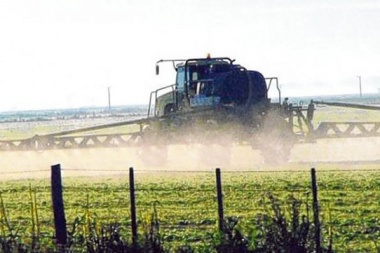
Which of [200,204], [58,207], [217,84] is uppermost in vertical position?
[217,84]

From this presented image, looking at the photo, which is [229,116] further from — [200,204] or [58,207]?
[58,207]

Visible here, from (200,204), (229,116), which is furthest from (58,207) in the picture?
(229,116)

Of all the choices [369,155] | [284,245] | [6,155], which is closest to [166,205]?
[284,245]

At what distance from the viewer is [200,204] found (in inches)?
691

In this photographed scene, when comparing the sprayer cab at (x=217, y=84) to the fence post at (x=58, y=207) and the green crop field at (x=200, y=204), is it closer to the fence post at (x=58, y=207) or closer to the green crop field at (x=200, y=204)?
the green crop field at (x=200, y=204)

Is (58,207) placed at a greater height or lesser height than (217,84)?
lesser

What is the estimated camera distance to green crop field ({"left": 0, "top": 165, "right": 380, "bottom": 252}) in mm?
12789

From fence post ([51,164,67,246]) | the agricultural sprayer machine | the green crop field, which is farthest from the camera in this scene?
the agricultural sprayer machine

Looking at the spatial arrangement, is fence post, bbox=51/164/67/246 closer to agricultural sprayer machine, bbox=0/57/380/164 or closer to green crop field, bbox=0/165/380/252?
green crop field, bbox=0/165/380/252

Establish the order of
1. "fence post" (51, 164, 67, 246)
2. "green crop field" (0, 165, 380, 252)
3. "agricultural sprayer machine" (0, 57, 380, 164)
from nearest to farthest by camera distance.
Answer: "fence post" (51, 164, 67, 246)
"green crop field" (0, 165, 380, 252)
"agricultural sprayer machine" (0, 57, 380, 164)

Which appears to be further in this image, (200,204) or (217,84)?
(217,84)

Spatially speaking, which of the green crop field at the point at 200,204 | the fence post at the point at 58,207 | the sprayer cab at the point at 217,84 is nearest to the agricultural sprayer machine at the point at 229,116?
the sprayer cab at the point at 217,84

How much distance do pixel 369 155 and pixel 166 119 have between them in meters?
6.99

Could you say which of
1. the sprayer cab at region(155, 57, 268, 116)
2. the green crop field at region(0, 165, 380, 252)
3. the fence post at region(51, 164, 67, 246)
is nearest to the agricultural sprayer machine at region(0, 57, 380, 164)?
the sprayer cab at region(155, 57, 268, 116)
